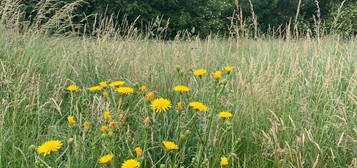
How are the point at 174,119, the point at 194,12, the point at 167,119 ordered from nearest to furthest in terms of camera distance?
1. the point at 167,119
2. the point at 174,119
3. the point at 194,12

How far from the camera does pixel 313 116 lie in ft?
6.76

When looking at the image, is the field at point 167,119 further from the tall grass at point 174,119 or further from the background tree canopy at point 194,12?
the background tree canopy at point 194,12

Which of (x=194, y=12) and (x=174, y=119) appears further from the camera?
(x=194, y=12)

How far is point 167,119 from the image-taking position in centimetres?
179

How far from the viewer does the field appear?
1.54m

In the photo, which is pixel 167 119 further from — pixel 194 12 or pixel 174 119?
pixel 194 12

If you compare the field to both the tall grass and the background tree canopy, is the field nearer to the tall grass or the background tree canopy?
the tall grass

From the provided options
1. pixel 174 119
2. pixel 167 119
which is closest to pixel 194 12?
pixel 174 119

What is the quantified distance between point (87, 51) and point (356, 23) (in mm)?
9939

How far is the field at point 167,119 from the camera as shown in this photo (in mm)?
1535

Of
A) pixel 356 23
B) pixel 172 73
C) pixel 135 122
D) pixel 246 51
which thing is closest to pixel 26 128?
pixel 135 122

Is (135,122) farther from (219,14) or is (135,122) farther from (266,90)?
(219,14)

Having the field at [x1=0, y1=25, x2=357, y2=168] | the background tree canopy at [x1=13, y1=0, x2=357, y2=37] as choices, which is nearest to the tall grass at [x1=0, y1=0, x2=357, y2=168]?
the field at [x1=0, y1=25, x2=357, y2=168]

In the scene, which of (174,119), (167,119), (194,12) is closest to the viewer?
(167,119)
